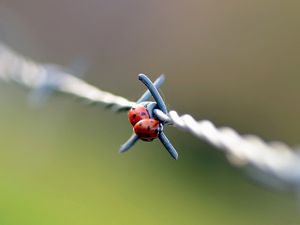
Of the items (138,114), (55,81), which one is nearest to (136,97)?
(55,81)

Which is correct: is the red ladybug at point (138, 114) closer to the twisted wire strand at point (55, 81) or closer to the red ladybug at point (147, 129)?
the red ladybug at point (147, 129)

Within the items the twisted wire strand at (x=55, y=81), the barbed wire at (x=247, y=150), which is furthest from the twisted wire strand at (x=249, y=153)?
the twisted wire strand at (x=55, y=81)

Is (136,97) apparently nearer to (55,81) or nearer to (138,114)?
(55,81)

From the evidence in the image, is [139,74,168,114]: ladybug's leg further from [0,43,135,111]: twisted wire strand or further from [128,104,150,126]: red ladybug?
[0,43,135,111]: twisted wire strand

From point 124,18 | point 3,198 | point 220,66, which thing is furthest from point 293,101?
point 3,198

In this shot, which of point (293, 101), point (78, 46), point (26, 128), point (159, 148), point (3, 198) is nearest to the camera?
point (3, 198)

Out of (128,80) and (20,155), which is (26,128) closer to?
(20,155)
